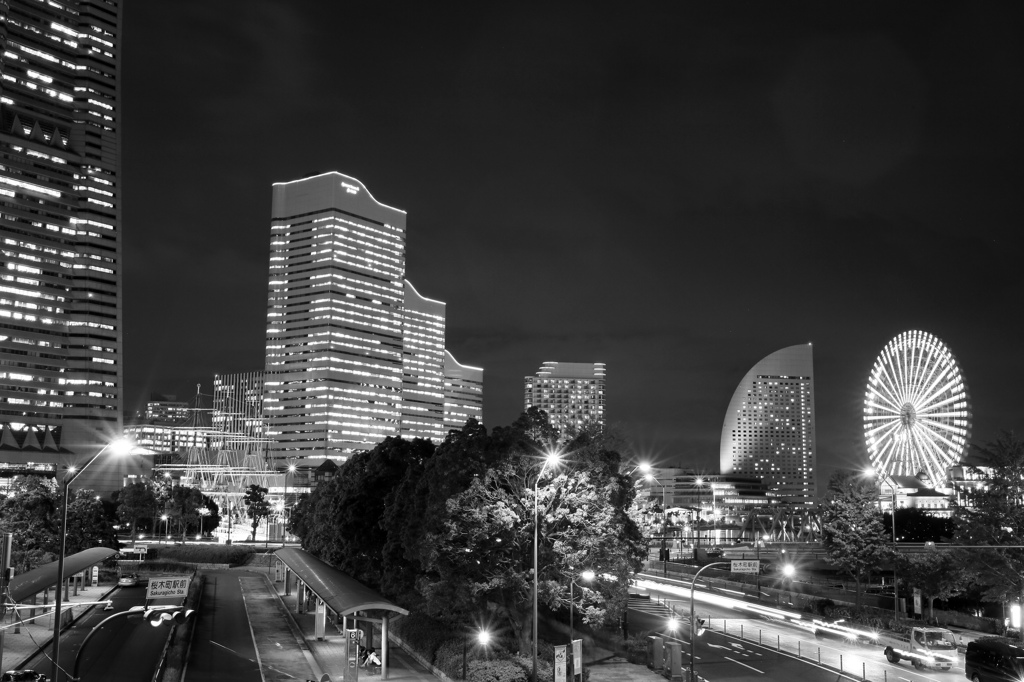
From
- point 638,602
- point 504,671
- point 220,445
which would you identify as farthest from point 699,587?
point 220,445

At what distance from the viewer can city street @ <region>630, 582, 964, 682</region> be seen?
41500 millimetres

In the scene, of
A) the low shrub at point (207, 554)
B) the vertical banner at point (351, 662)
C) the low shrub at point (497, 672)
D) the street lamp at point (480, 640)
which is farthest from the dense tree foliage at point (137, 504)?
the low shrub at point (497, 672)

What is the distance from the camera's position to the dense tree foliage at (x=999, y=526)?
52.7 m

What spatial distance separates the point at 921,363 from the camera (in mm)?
105938

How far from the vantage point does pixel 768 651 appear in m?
48.3

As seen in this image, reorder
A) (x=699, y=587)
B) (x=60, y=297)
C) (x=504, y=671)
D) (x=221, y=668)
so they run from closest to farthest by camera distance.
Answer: (x=504, y=671), (x=221, y=668), (x=699, y=587), (x=60, y=297)

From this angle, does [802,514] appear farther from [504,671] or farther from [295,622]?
[504,671]

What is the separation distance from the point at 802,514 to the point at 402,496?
5021 inches

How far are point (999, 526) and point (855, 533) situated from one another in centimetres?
917

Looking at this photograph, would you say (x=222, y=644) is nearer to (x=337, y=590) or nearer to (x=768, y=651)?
(x=337, y=590)

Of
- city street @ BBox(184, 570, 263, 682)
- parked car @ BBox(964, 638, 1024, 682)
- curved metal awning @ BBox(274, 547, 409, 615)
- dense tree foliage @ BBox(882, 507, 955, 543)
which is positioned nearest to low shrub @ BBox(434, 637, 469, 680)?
curved metal awning @ BBox(274, 547, 409, 615)

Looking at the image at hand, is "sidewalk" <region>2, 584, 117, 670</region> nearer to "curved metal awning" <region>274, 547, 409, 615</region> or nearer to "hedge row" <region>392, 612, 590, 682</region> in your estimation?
"curved metal awning" <region>274, 547, 409, 615</region>

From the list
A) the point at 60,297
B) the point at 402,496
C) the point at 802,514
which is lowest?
the point at 802,514

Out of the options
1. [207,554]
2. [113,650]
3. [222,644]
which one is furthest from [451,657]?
[207,554]
